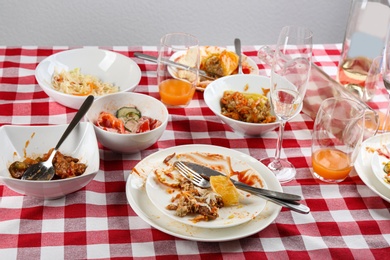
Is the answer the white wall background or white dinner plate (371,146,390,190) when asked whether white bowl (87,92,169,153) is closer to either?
white dinner plate (371,146,390,190)

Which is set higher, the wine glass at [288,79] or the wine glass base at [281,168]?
the wine glass at [288,79]

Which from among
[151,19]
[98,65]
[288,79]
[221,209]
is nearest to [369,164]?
[288,79]

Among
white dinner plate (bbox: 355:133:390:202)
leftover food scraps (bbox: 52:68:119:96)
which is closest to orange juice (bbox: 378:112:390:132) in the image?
white dinner plate (bbox: 355:133:390:202)

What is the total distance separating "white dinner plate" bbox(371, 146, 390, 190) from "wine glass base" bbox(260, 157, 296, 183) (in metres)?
0.21

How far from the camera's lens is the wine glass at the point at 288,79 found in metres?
1.47

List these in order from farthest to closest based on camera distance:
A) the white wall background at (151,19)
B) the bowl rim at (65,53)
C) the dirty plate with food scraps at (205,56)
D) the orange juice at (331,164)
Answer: the white wall background at (151,19) → the dirty plate with food scraps at (205,56) → the bowl rim at (65,53) → the orange juice at (331,164)

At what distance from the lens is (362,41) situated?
1.98 m

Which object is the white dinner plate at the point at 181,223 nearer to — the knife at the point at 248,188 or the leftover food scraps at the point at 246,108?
the knife at the point at 248,188

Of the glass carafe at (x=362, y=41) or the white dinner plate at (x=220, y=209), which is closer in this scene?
the white dinner plate at (x=220, y=209)

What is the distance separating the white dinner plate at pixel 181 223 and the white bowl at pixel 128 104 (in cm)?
6

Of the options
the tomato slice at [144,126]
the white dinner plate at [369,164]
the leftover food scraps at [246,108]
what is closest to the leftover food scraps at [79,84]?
the tomato slice at [144,126]

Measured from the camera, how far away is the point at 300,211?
1.35 m

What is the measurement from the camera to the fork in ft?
4.46

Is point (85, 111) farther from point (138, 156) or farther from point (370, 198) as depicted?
point (370, 198)
